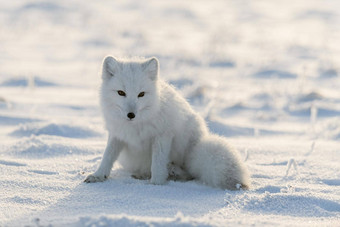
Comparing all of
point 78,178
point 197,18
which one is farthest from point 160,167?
point 197,18

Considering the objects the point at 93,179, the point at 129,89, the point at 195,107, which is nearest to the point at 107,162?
the point at 93,179

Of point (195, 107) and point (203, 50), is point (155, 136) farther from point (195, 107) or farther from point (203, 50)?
point (203, 50)

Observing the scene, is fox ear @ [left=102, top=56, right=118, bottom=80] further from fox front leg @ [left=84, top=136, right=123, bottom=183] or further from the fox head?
fox front leg @ [left=84, top=136, right=123, bottom=183]

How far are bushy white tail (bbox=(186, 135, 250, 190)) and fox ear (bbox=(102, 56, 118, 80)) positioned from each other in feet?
2.75

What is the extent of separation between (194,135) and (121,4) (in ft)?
53.3

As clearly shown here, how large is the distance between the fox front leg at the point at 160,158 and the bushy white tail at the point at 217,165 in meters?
0.22

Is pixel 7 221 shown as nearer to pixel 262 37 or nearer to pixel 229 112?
pixel 229 112

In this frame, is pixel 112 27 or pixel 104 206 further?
pixel 112 27

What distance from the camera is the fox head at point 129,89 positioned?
3162 mm

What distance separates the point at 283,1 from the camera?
846 inches

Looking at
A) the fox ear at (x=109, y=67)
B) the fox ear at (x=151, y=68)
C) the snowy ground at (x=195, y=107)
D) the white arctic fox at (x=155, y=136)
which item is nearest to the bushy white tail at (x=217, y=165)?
the white arctic fox at (x=155, y=136)

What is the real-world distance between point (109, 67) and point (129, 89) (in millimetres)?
290

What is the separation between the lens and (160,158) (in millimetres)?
3342

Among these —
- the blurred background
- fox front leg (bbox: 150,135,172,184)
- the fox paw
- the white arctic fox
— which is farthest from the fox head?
the blurred background
